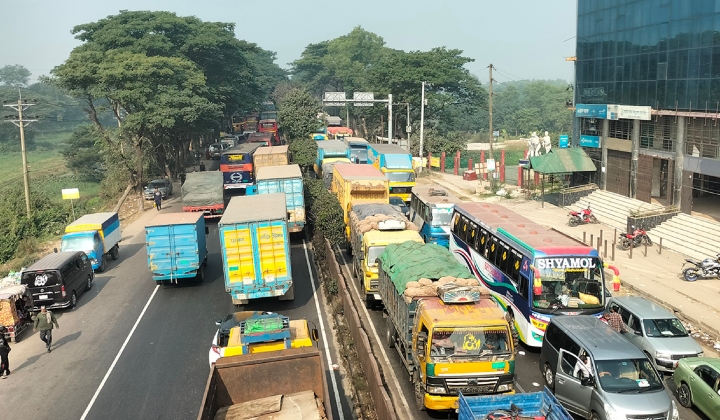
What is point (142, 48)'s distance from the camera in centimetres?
5628

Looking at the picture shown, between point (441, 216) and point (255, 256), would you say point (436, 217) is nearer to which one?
point (441, 216)

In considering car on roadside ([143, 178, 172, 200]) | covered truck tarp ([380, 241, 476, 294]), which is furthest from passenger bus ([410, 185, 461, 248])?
car on roadside ([143, 178, 172, 200])

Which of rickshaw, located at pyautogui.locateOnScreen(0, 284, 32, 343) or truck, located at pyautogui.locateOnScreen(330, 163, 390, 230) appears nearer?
rickshaw, located at pyautogui.locateOnScreen(0, 284, 32, 343)

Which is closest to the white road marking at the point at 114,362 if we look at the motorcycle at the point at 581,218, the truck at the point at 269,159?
the truck at the point at 269,159

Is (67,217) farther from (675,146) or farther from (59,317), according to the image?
(675,146)

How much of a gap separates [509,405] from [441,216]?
15.1m

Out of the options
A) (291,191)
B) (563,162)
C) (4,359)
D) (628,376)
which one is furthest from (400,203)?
(628,376)

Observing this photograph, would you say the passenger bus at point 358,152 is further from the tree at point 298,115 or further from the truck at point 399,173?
the tree at point 298,115

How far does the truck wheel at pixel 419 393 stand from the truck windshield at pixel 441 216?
12443 mm

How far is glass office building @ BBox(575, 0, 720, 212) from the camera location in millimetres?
29281

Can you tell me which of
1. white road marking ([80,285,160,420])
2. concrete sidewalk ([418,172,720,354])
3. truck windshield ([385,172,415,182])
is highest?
truck windshield ([385,172,415,182])

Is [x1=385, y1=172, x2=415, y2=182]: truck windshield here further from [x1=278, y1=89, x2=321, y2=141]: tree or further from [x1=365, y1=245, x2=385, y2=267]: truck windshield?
[x1=278, y1=89, x2=321, y2=141]: tree

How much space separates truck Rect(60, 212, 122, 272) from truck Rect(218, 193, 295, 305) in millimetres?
9602

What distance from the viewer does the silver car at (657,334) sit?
15.7 meters
